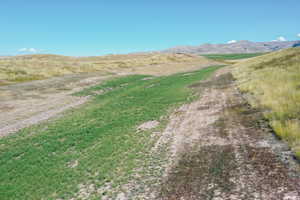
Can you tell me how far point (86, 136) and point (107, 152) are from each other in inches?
138

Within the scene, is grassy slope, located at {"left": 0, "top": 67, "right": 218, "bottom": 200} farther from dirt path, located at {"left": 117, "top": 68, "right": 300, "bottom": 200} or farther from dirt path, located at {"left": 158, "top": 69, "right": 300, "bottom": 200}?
dirt path, located at {"left": 158, "top": 69, "right": 300, "bottom": 200}

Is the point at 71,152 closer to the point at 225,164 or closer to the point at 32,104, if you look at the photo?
the point at 225,164

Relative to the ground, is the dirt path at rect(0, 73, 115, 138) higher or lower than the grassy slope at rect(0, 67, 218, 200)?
higher

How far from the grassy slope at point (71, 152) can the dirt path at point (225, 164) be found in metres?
1.76

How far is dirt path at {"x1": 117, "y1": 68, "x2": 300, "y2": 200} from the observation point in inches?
280

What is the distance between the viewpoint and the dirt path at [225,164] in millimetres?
7117

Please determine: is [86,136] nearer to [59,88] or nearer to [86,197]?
[86,197]

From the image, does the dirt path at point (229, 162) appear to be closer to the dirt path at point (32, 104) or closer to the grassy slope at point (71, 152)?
the grassy slope at point (71, 152)

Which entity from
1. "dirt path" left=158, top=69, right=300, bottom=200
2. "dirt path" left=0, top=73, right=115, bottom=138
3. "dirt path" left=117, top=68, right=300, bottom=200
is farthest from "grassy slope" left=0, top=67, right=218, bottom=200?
"dirt path" left=0, top=73, right=115, bottom=138

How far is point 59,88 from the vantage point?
37031 mm

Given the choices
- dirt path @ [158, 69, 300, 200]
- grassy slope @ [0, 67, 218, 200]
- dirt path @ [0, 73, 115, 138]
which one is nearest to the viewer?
dirt path @ [158, 69, 300, 200]

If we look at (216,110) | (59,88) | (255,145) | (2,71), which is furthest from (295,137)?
(2,71)

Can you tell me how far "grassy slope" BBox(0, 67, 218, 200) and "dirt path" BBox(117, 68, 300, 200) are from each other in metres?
1.76

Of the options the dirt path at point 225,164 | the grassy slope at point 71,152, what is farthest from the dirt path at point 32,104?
the dirt path at point 225,164
